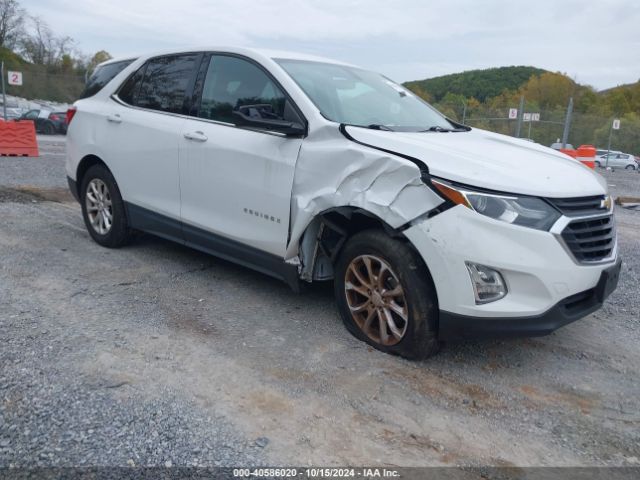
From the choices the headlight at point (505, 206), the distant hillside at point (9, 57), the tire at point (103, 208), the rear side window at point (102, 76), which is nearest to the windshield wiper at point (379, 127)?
the headlight at point (505, 206)

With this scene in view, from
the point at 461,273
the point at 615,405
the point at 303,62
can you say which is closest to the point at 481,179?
the point at 461,273

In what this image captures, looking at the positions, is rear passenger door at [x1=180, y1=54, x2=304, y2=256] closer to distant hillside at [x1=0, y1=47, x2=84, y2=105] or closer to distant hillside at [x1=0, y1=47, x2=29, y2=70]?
distant hillside at [x1=0, y1=47, x2=84, y2=105]

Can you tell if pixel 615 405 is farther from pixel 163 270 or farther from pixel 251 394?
pixel 163 270

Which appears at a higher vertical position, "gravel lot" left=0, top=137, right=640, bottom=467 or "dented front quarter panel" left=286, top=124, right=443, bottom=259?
"dented front quarter panel" left=286, top=124, right=443, bottom=259

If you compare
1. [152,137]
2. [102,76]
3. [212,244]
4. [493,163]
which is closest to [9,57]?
[102,76]

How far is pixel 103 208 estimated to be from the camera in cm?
552

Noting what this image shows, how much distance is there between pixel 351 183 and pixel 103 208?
306cm

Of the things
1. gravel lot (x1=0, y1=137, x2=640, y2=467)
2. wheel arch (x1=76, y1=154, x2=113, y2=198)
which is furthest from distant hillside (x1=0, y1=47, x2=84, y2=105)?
gravel lot (x1=0, y1=137, x2=640, y2=467)

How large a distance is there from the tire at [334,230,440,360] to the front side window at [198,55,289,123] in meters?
A: 1.12

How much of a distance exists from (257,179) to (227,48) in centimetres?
122

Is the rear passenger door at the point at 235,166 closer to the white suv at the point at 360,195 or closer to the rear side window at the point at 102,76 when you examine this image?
the white suv at the point at 360,195

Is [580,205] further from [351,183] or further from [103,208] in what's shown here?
[103,208]

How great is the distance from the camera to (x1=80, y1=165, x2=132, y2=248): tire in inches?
210

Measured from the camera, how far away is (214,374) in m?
3.20
